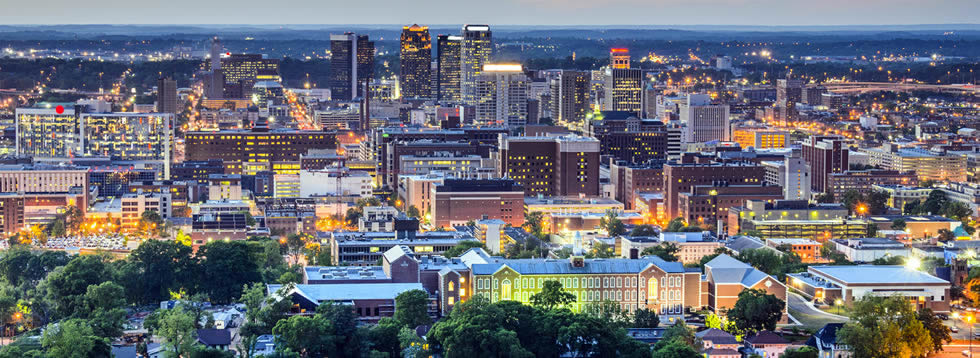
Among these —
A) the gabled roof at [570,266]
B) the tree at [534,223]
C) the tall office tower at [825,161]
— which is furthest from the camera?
the tall office tower at [825,161]

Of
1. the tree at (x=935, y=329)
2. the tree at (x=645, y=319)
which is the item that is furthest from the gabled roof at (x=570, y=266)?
the tree at (x=935, y=329)

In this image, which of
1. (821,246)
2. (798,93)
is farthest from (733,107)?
(821,246)

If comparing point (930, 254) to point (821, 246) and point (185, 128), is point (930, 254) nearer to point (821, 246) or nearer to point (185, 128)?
point (821, 246)

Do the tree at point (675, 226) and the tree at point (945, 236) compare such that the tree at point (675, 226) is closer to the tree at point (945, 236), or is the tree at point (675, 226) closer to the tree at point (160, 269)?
the tree at point (945, 236)

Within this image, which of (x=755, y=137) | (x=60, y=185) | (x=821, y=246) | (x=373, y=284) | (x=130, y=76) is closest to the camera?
(x=373, y=284)

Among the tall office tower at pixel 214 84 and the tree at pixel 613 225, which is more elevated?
the tall office tower at pixel 214 84

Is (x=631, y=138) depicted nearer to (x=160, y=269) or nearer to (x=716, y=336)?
(x=160, y=269)
